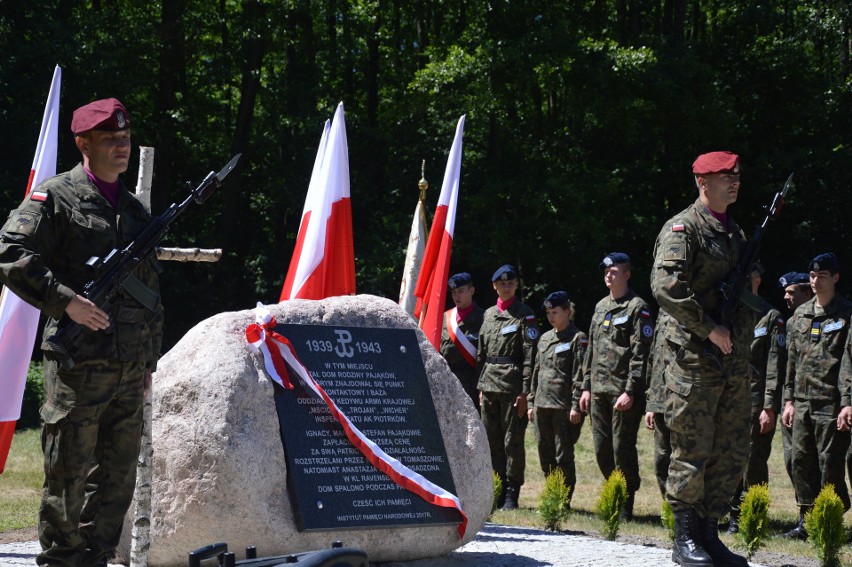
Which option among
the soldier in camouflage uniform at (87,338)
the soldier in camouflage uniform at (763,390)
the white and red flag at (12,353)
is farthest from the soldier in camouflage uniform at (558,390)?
the soldier in camouflage uniform at (87,338)

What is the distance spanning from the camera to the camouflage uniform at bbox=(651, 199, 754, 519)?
6266 millimetres

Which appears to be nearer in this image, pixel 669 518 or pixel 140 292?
pixel 140 292

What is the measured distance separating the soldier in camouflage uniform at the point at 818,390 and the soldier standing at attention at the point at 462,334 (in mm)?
3089

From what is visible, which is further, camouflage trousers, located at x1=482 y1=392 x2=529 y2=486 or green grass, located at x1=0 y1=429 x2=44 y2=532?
camouflage trousers, located at x1=482 y1=392 x2=529 y2=486

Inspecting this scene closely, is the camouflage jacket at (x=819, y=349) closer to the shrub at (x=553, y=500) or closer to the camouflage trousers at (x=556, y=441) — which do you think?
the camouflage trousers at (x=556, y=441)

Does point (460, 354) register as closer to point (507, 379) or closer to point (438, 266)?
point (507, 379)

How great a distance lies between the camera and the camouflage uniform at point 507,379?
1034 cm

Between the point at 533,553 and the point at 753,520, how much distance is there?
1.47 meters

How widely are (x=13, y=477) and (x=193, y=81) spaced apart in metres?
15.0

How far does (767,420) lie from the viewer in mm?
9414

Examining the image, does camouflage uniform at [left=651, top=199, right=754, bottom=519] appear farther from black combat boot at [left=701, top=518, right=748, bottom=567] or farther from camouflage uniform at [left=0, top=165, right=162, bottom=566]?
camouflage uniform at [left=0, top=165, right=162, bottom=566]

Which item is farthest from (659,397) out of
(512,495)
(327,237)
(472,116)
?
(472,116)

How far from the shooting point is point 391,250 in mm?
21969

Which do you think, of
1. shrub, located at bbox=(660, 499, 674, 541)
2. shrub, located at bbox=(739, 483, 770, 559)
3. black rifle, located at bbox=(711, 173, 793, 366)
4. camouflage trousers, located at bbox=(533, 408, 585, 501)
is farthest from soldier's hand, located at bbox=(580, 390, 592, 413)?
black rifle, located at bbox=(711, 173, 793, 366)
